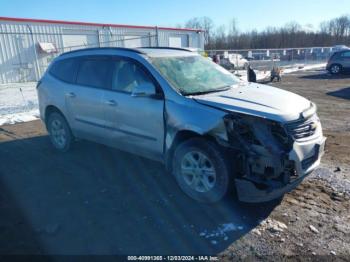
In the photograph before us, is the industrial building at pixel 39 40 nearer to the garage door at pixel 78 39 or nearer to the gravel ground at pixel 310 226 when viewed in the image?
the garage door at pixel 78 39

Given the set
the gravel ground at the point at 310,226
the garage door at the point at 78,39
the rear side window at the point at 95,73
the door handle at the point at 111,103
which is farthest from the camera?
the garage door at the point at 78,39

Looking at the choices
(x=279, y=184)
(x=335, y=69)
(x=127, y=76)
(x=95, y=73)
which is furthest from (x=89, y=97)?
(x=335, y=69)

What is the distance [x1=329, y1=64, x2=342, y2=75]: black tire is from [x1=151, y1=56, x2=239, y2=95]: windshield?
19.2 metres

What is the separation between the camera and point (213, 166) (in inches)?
145

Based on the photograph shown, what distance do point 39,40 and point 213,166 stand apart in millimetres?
16254

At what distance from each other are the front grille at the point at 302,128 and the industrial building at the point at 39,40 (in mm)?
14736

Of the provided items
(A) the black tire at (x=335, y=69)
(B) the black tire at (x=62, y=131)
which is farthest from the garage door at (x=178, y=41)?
(B) the black tire at (x=62, y=131)

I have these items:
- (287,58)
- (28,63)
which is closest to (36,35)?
(28,63)

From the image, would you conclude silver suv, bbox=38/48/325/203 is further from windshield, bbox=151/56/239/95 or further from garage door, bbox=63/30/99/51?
garage door, bbox=63/30/99/51

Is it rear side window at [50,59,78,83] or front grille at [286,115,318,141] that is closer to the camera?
front grille at [286,115,318,141]

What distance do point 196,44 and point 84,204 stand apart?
23.7 meters

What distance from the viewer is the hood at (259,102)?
3457mm

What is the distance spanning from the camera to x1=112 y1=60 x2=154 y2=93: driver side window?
442cm

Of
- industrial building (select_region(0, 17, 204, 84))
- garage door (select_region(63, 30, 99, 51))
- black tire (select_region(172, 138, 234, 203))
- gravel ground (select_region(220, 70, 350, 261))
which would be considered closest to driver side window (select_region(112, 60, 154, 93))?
black tire (select_region(172, 138, 234, 203))
